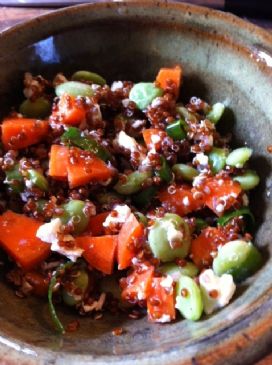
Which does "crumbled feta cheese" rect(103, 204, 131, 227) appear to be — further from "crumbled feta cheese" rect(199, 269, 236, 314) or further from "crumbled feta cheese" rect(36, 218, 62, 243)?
"crumbled feta cheese" rect(199, 269, 236, 314)

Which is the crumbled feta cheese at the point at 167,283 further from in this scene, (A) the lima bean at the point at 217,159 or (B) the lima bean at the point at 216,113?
(B) the lima bean at the point at 216,113

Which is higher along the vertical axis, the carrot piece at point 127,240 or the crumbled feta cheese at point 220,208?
the crumbled feta cheese at point 220,208

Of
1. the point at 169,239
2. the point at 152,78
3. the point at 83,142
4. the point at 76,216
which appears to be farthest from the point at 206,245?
the point at 152,78

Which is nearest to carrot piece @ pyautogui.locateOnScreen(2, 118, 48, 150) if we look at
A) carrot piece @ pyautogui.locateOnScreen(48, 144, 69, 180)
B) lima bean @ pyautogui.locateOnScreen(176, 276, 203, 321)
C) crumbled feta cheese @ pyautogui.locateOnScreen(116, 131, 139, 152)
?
carrot piece @ pyautogui.locateOnScreen(48, 144, 69, 180)

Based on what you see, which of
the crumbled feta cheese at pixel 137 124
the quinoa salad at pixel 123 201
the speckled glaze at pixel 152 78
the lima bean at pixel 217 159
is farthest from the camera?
the crumbled feta cheese at pixel 137 124

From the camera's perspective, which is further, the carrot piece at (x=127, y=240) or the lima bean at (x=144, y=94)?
the lima bean at (x=144, y=94)

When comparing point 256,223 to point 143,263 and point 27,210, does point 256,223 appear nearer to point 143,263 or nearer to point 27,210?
point 143,263

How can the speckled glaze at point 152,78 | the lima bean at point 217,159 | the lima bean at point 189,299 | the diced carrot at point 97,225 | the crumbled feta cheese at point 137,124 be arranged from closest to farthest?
the speckled glaze at point 152,78 < the lima bean at point 189,299 < the diced carrot at point 97,225 < the lima bean at point 217,159 < the crumbled feta cheese at point 137,124

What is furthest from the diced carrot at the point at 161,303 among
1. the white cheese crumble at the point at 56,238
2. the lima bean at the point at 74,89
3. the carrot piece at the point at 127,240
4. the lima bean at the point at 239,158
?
the lima bean at the point at 74,89
